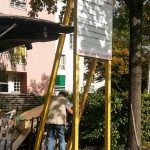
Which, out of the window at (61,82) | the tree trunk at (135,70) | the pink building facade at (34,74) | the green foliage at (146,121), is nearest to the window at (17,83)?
the pink building facade at (34,74)

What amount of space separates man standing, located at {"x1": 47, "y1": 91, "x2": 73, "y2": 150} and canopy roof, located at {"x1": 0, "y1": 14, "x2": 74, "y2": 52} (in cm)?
404

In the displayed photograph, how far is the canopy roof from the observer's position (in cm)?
476

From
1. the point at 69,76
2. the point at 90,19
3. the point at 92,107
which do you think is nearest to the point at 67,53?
the point at 69,76

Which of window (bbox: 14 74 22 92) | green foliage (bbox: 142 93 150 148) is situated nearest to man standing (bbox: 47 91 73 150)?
green foliage (bbox: 142 93 150 148)

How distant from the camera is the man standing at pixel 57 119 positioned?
978 centimetres

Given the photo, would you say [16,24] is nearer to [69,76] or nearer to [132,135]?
[132,135]

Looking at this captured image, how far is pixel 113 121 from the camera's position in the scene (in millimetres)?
12148

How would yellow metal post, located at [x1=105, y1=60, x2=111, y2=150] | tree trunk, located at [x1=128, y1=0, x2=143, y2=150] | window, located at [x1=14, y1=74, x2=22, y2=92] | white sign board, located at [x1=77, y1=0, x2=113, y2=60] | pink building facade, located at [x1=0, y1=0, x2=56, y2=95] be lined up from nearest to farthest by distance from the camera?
white sign board, located at [x1=77, y1=0, x2=113, y2=60], yellow metal post, located at [x1=105, y1=60, x2=111, y2=150], tree trunk, located at [x1=128, y1=0, x2=143, y2=150], pink building facade, located at [x1=0, y1=0, x2=56, y2=95], window, located at [x1=14, y1=74, x2=22, y2=92]

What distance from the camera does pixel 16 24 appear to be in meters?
4.83

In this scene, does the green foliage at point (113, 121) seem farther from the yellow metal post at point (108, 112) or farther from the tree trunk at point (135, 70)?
the yellow metal post at point (108, 112)

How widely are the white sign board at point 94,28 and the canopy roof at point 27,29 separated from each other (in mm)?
1449

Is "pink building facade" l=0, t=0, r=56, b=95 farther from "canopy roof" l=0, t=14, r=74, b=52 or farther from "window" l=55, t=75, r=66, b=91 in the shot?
"canopy roof" l=0, t=14, r=74, b=52

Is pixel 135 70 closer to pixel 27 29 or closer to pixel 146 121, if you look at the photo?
pixel 146 121

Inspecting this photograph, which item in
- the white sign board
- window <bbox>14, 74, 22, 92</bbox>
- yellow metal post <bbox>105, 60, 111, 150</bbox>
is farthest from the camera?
window <bbox>14, 74, 22, 92</bbox>
